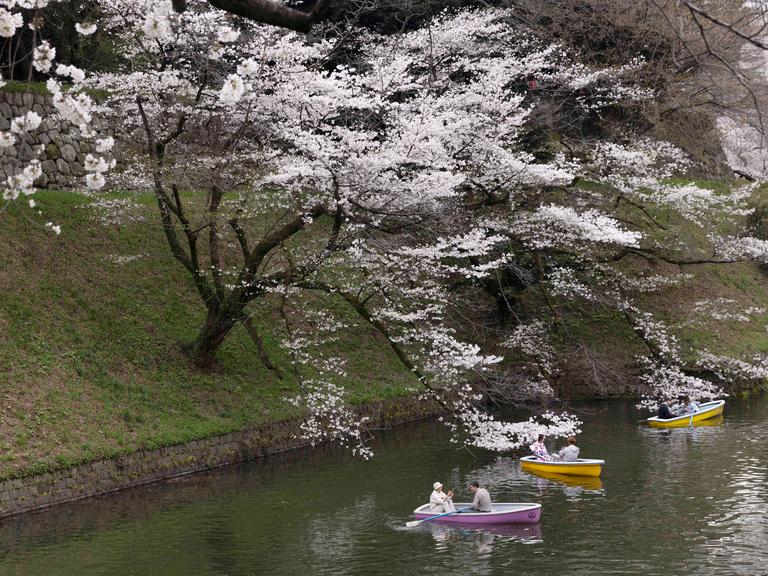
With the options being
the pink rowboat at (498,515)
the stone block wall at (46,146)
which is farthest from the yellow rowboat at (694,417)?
Answer: the stone block wall at (46,146)

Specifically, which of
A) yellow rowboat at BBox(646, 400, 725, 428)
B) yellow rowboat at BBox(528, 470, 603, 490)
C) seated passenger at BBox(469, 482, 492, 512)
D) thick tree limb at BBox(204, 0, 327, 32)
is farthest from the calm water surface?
thick tree limb at BBox(204, 0, 327, 32)

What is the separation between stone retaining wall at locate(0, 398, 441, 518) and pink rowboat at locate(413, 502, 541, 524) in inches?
199

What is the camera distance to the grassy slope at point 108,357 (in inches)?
634

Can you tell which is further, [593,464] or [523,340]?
[523,340]

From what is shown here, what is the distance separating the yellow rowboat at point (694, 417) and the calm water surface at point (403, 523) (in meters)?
2.27

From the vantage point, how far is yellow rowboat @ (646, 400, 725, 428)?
2153cm

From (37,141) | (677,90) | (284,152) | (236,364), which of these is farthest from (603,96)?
(37,141)

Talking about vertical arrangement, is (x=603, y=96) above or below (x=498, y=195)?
above

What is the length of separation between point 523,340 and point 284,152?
8925 millimetres

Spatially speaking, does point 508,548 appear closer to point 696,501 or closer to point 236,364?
point 696,501

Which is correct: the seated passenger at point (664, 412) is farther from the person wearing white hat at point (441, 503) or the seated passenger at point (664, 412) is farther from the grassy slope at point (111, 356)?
the person wearing white hat at point (441, 503)

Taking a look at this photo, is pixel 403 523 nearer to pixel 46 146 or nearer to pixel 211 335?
pixel 211 335

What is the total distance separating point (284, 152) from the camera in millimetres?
18406

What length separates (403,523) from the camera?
14383 mm
